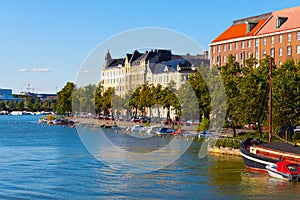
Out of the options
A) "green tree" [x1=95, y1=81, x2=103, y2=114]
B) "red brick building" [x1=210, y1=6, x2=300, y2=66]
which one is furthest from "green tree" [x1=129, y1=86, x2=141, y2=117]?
"green tree" [x1=95, y1=81, x2=103, y2=114]

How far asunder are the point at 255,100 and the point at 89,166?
938 inches

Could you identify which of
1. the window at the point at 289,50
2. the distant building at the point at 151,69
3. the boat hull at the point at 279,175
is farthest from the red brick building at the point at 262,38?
the boat hull at the point at 279,175

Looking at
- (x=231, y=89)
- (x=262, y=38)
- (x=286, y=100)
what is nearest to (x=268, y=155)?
(x=286, y=100)

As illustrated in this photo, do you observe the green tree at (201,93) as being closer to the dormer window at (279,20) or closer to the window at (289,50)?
the window at (289,50)

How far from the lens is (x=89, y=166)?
53.2 metres

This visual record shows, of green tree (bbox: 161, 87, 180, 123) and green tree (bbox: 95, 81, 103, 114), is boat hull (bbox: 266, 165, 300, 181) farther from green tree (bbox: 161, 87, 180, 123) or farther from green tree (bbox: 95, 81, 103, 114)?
green tree (bbox: 95, 81, 103, 114)

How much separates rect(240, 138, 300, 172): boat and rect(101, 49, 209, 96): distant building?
8113 cm

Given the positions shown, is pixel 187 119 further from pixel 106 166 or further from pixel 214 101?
pixel 106 166

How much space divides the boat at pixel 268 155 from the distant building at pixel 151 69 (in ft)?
266

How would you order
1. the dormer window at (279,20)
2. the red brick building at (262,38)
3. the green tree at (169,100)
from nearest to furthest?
the green tree at (169,100)
the red brick building at (262,38)
the dormer window at (279,20)

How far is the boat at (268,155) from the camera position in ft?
156

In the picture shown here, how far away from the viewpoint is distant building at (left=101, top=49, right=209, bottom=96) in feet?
452

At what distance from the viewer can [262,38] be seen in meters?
110

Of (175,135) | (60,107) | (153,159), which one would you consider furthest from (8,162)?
(60,107)
